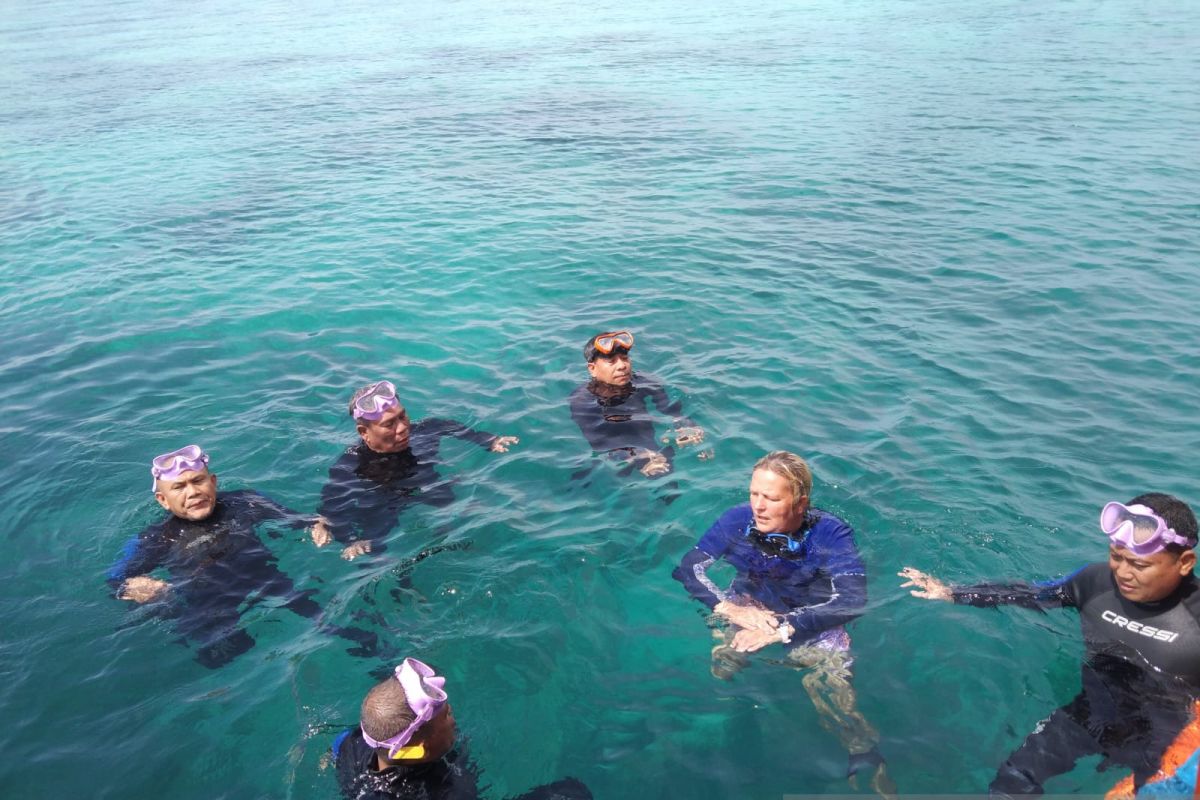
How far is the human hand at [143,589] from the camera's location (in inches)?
254

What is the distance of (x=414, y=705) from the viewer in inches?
167

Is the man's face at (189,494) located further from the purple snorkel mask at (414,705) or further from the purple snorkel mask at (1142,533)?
the purple snorkel mask at (1142,533)

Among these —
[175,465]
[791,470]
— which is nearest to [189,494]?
[175,465]

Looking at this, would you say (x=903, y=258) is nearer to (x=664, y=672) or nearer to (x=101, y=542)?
(x=664, y=672)

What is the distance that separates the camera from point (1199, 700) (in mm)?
4871

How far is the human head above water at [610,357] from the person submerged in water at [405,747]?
15.5ft

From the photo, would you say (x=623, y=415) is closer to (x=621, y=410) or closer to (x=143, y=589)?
(x=621, y=410)

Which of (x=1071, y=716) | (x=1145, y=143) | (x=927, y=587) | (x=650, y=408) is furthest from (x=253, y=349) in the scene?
(x=1145, y=143)

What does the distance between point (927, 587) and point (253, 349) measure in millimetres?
9076

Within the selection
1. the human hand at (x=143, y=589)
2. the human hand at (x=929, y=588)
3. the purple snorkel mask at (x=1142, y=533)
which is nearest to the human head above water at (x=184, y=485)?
the human hand at (x=143, y=589)

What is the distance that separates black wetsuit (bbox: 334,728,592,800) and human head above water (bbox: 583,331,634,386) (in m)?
4.71

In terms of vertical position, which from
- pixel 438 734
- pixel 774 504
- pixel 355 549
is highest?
pixel 774 504

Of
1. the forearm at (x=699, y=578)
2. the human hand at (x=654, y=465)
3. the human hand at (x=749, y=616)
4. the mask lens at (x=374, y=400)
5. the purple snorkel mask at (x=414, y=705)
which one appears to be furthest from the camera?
the human hand at (x=654, y=465)

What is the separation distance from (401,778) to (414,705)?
456mm
